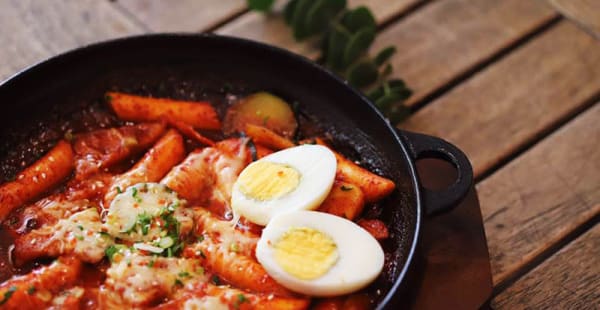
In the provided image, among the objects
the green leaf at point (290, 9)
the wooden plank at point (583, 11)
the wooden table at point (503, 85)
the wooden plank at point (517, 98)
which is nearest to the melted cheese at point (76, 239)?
the wooden table at point (503, 85)

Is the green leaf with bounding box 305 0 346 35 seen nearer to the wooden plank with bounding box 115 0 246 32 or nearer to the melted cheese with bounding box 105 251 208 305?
A: the wooden plank with bounding box 115 0 246 32

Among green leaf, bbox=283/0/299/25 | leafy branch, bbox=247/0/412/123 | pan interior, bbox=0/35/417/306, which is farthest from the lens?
green leaf, bbox=283/0/299/25

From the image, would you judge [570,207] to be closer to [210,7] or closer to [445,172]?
[445,172]

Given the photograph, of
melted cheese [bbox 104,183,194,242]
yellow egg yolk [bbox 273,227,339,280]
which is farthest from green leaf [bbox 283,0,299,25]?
yellow egg yolk [bbox 273,227,339,280]

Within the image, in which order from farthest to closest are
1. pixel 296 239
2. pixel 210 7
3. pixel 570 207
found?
pixel 210 7 < pixel 570 207 < pixel 296 239

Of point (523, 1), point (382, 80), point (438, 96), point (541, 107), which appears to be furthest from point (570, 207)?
point (523, 1)

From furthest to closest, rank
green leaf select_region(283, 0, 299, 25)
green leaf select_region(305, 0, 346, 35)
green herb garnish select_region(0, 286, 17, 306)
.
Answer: green leaf select_region(283, 0, 299, 25) → green leaf select_region(305, 0, 346, 35) → green herb garnish select_region(0, 286, 17, 306)

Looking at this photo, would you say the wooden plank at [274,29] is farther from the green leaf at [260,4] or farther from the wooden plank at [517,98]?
the wooden plank at [517,98]
